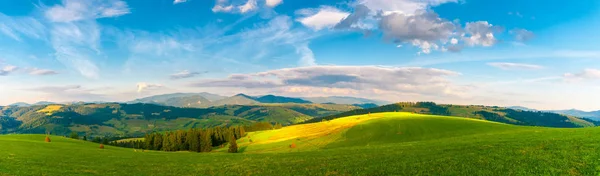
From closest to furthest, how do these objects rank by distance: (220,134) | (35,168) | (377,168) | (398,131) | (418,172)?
(418,172) → (377,168) → (35,168) → (398,131) → (220,134)

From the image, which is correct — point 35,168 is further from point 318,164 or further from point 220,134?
point 220,134

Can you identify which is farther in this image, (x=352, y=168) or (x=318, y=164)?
(x=318, y=164)

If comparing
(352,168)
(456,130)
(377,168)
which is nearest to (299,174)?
(352,168)

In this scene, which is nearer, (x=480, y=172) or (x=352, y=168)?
(x=480, y=172)

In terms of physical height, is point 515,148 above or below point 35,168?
above

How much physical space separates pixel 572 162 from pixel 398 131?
76.2 metres

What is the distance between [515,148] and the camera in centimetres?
3170

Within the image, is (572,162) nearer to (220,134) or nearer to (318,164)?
(318,164)

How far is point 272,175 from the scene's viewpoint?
89.6 ft

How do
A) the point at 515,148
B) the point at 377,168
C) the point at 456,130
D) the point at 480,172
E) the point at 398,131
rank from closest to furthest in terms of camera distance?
the point at 480,172 < the point at 377,168 < the point at 515,148 < the point at 456,130 < the point at 398,131

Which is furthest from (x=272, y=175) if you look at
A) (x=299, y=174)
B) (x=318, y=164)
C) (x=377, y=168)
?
(x=377, y=168)

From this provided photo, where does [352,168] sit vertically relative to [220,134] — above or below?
above

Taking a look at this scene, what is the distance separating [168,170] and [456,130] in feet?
274

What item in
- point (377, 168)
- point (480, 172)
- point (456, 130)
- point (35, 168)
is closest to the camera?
point (480, 172)
